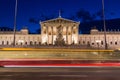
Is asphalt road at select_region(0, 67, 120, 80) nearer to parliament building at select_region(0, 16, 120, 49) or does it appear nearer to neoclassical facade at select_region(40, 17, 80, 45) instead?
parliament building at select_region(0, 16, 120, 49)

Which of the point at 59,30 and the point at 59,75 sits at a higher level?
the point at 59,30

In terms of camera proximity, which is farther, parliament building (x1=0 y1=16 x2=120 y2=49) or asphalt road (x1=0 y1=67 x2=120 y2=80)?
parliament building (x1=0 y1=16 x2=120 y2=49)

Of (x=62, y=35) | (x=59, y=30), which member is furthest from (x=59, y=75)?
(x=59, y=30)

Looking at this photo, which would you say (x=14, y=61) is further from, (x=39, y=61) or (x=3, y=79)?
(x=3, y=79)

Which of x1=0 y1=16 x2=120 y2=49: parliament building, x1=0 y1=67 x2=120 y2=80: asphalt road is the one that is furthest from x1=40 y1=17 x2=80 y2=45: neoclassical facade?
x1=0 y1=67 x2=120 y2=80: asphalt road

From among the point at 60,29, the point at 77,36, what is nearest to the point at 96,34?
the point at 77,36

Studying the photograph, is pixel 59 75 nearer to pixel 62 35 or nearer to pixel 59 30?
pixel 62 35

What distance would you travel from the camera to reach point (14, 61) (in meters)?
26.4

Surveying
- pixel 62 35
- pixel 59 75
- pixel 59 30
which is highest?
pixel 59 30

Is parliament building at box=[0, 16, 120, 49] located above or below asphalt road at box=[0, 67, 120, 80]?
above

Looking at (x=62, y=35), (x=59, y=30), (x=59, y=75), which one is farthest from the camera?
(x=59, y=30)

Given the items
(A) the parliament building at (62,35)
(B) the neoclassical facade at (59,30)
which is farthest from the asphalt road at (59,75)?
(B) the neoclassical facade at (59,30)

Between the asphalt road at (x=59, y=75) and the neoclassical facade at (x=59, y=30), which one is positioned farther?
the neoclassical facade at (x=59, y=30)

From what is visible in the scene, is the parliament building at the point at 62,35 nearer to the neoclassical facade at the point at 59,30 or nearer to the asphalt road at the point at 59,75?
the neoclassical facade at the point at 59,30
